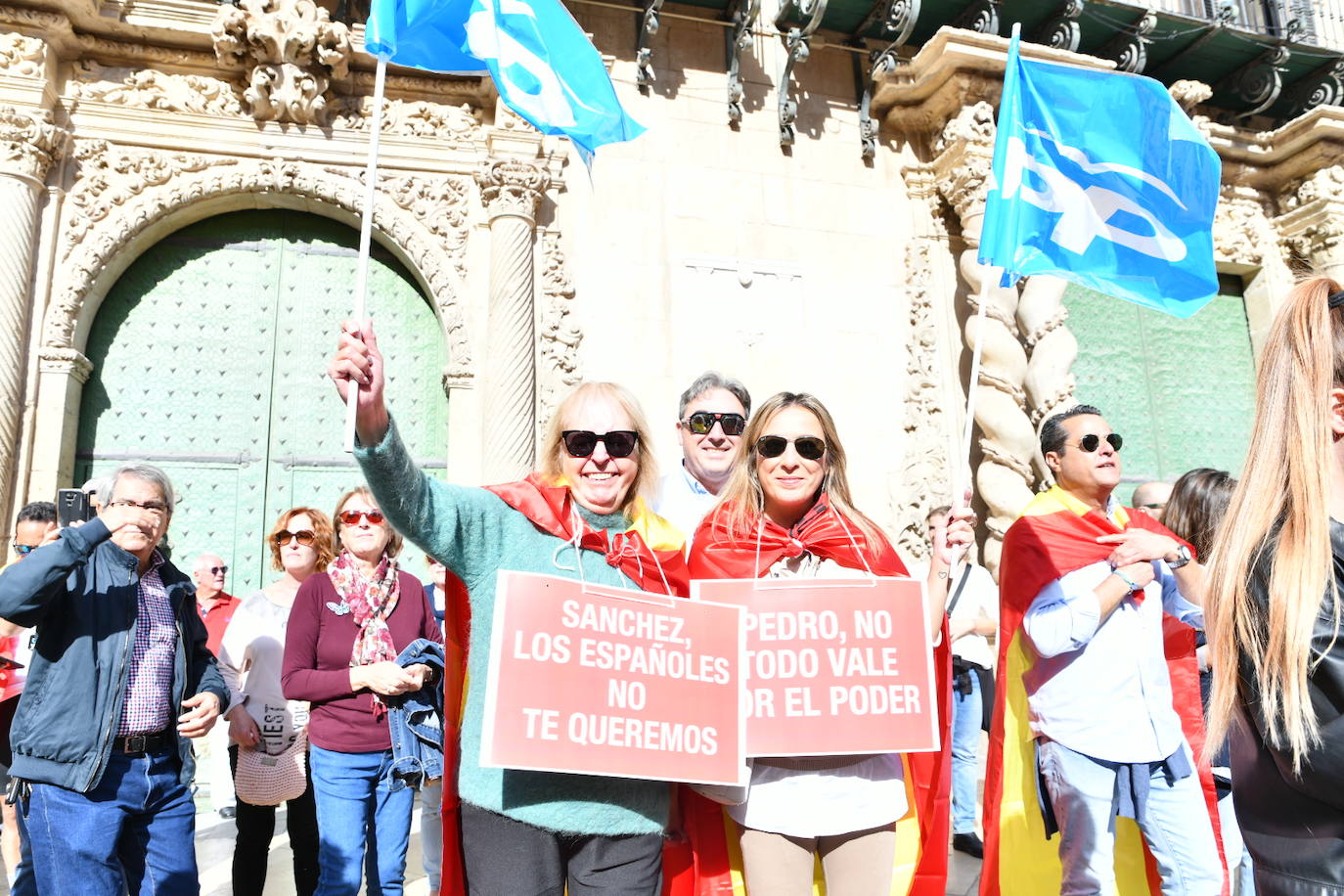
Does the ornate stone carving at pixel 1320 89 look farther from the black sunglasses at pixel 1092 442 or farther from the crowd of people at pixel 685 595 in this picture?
the black sunglasses at pixel 1092 442

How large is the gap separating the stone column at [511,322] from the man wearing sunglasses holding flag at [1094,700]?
15.8ft

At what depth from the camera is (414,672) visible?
148 inches

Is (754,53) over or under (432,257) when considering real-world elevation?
over

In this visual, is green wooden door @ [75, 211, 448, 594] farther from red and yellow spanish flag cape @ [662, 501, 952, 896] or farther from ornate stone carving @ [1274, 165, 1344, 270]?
ornate stone carving @ [1274, 165, 1344, 270]

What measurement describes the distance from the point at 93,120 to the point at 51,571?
21.5 feet

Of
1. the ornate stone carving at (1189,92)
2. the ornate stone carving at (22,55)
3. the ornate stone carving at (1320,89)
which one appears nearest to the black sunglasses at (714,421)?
the ornate stone carving at (22,55)

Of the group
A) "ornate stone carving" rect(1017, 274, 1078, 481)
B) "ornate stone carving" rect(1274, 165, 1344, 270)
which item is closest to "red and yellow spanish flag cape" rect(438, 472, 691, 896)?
"ornate stone carving" rect(1017, 274, 1078, 481)

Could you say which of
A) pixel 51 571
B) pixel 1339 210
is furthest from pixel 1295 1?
pixel 51 571

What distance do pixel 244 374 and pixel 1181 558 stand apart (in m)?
7.43

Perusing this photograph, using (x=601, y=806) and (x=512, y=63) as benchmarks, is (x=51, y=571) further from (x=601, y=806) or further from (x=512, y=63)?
(x=512, y=63)

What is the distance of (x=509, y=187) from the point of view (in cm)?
838

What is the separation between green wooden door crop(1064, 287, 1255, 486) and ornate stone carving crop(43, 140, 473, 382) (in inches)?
260

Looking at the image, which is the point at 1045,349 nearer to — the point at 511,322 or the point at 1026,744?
the point at 511,322

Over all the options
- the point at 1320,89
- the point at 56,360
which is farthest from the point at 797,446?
the point at 1320,89
